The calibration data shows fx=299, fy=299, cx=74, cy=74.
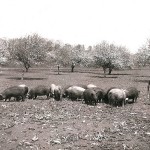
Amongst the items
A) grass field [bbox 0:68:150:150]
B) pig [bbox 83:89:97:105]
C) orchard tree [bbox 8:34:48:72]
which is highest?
A: orchard tree [bbox 8:34:48:72]

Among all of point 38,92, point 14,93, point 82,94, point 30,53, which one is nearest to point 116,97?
point 82,94

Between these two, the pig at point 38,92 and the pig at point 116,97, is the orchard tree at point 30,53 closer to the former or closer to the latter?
the pig at point 38,92

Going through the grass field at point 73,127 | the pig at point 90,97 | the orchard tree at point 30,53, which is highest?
the orchard tree at point 30,53

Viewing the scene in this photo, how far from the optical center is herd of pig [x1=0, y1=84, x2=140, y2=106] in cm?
2153

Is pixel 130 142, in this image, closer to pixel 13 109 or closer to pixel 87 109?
pixel 87 109

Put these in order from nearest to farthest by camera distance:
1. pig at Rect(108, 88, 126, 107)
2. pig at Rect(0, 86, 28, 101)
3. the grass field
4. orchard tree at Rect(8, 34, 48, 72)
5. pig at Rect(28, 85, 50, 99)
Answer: the grass field
pig at Rect(108, 88, 126, 107)
pig at Rect(0, 86, 28, 101)
pig at Rect(28, 85, 50, 99)
orchard tree at Rect(8, 34, 48, 72)

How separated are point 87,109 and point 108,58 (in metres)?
39.0

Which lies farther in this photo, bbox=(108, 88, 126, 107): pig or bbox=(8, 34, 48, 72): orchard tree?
bbox=(8, 34, 48, 72): orchard tree

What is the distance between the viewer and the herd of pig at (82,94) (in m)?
21.5

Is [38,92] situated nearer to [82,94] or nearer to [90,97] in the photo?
[82,94]

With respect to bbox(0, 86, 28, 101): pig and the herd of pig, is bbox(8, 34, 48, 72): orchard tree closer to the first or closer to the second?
the herd of pig

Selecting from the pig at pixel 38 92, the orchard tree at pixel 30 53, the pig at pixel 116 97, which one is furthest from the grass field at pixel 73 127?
the orchard tree at pixel 30 53

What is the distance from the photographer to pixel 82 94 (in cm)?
2403

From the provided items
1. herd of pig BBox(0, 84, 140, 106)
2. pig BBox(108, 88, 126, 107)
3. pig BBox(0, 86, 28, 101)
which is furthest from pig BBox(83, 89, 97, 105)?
pig BBox(0, 86, 28, 101)
